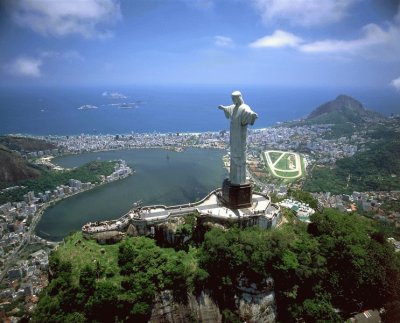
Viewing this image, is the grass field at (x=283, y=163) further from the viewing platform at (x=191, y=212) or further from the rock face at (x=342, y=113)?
the viewing platform at (x=191, y=212)

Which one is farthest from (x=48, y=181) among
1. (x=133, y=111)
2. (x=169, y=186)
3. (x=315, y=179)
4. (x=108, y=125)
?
(x=133, y=111)

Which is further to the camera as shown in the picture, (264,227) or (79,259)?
(264,227)

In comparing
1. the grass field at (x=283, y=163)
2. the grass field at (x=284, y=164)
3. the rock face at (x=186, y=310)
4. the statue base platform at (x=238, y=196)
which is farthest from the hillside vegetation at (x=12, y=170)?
the rock face at (x=186, y=310)

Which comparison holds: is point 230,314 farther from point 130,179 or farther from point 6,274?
point 130,179

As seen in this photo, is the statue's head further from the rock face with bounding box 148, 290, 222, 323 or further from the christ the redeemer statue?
the rock face with bounding box 148, 290, 222, 323

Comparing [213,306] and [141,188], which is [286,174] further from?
[213,306]
